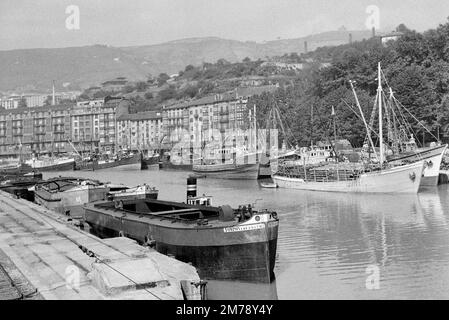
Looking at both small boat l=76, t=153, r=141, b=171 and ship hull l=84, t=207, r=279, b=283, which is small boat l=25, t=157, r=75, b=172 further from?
ship hull l=84, t=207, r=279, b=283

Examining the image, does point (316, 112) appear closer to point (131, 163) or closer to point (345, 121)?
point (345, 121)

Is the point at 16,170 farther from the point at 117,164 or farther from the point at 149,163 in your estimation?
the point at 149,163

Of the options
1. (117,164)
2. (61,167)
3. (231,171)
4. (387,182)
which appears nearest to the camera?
(387,182)

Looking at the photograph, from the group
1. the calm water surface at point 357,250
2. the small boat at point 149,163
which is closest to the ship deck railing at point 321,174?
the calm water surface at point 357,250

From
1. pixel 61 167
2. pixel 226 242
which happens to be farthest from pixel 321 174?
pixel 61 167

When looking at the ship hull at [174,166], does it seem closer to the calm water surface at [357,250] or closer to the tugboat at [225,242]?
the calm water surface at [357,250]

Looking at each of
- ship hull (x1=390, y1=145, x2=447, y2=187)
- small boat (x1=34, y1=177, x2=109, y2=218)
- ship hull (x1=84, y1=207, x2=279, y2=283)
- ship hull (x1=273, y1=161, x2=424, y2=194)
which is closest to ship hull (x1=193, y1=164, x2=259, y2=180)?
ship hull (x1=273, y1=161, x2=424, y2=194)
